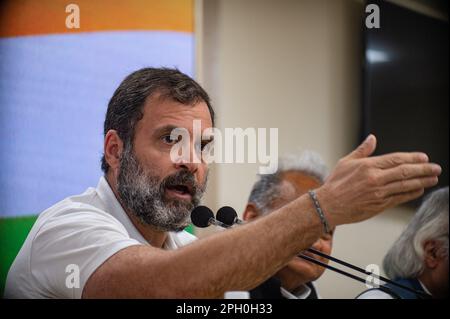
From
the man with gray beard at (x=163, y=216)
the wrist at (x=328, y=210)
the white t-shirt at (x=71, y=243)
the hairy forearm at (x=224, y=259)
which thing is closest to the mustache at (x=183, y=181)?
the man with gray beard at (x=163, y=216)

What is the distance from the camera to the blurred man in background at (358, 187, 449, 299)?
162cm

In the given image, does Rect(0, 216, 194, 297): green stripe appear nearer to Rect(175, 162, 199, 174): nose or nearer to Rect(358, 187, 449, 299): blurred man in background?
Rect(175, 162, 199, 174): nose

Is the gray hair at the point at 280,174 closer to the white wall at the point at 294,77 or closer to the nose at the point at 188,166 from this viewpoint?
the white wall at the point at 294,77

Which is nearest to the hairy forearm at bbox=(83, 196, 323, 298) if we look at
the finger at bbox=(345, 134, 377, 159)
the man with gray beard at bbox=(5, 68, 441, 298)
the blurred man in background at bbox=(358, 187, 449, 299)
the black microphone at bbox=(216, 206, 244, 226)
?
the man with gray beard at bbox=(5, 68, 441, 298)

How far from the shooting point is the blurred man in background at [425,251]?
1615 mm

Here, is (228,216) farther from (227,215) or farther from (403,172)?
(403,172)

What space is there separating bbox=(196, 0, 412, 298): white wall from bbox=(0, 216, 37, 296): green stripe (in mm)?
485

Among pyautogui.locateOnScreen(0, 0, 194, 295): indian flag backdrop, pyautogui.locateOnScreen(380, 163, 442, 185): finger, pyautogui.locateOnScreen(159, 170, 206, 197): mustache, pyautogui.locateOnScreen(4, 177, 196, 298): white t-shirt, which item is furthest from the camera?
pyautogui.locateOnScreen(0, 0, 194, 295): indian flag backdrop

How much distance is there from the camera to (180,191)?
1396 mm

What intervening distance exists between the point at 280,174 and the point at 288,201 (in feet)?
0.23

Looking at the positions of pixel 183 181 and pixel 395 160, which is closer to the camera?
pixel 395 160

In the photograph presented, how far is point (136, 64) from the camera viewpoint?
5.11ft

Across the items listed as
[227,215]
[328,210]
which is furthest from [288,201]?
[328,210]

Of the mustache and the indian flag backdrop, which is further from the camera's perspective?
the indian flag backdrop
